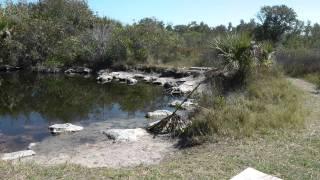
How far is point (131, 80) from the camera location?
27062 millimetres

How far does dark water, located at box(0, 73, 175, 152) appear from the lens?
1433 cm

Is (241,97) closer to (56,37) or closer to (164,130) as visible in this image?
(164,130)

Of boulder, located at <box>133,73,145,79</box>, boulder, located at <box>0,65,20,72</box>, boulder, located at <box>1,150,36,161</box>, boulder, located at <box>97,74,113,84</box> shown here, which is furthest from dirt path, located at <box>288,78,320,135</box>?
boulder, located at <box>0,65,20,72</box>

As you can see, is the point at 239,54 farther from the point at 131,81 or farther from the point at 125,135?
the point at 131,81

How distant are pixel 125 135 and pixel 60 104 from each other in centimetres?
855

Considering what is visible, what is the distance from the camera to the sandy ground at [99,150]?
9.47 m

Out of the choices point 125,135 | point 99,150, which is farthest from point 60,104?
point 99,150

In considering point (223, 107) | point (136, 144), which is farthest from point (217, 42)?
point (136, 144)

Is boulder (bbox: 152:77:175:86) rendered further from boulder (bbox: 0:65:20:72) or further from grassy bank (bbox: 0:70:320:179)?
boulder (bbox: 0:65:20:72)

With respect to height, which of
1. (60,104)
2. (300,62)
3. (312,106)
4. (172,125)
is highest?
(300,62)

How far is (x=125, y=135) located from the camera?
38.8 ft

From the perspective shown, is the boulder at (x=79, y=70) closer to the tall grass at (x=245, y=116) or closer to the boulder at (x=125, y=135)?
the tall grass at (x=245, y=116)

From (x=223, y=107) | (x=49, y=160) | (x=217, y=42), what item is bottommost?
(x=49, y=160)

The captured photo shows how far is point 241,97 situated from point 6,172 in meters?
8.56
